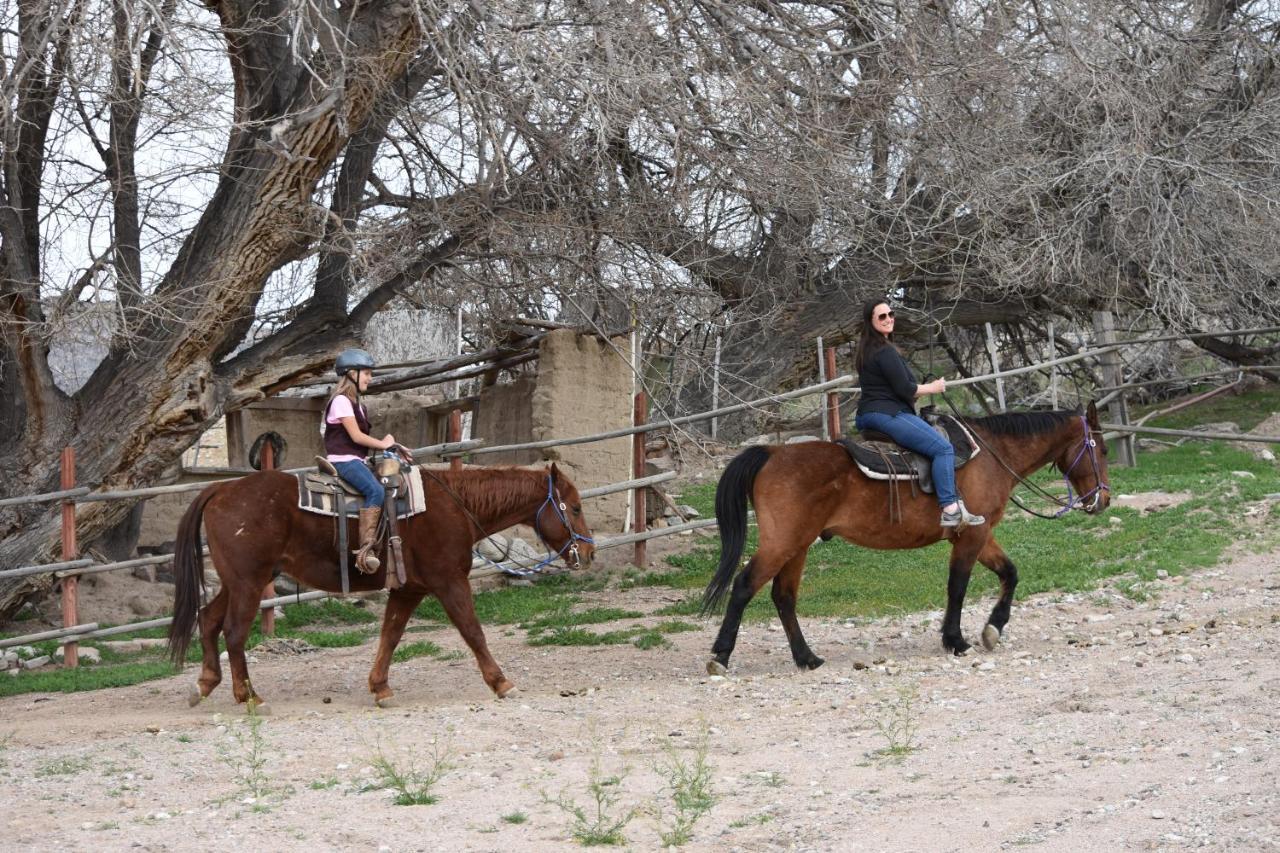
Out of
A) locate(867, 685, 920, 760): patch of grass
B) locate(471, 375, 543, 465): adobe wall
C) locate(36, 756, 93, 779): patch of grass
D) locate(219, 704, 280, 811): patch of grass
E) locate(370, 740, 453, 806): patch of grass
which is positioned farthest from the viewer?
locate(471, 375, 543, 465): adobe wall

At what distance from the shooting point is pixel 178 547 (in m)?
8.20

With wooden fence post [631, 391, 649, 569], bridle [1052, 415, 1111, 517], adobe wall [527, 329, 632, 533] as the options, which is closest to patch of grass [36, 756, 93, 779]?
bridle [1052, 415, 1111, 517]

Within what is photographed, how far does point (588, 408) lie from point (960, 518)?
5.73 metres

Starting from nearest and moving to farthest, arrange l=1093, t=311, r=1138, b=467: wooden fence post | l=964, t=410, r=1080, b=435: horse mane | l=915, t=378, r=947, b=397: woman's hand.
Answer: l=915, t=378, r=947, b=397: woman's hand < l=964, t=410, r=1080, b=435: horse mane < l=1093, t=311, r=1138, b=467: wooden fence post

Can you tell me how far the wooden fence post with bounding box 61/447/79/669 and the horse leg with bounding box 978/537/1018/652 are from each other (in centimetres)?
676

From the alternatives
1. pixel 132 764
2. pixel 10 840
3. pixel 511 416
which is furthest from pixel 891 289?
pixel 10 840

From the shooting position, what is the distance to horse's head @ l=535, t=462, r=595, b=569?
28.4 feet

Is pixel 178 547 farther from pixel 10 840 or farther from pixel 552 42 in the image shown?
pixel 552 42

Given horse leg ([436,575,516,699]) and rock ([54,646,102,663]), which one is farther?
rock ([54,646,102,663])

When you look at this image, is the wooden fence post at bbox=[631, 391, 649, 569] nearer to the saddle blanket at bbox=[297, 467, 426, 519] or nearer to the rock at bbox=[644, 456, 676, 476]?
the rock at bbox=[644, 456, 676, 476]

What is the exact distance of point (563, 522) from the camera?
866cm

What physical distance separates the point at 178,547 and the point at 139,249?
3.48 m

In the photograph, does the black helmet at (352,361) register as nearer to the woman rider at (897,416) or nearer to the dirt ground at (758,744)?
the dirt ground at (758,744)

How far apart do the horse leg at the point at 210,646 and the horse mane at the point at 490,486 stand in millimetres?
1518
